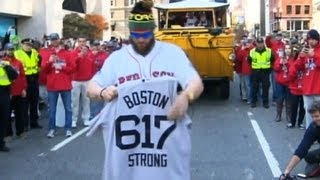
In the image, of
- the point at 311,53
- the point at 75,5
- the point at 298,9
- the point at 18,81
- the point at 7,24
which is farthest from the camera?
the point at 298,9

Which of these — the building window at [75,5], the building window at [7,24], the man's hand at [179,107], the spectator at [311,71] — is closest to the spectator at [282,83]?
the spectator at [311,71]

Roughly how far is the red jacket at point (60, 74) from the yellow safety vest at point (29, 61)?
102 cm

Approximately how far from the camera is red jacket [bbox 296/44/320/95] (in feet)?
34.7

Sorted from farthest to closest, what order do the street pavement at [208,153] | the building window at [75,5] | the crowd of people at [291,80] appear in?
the building window at [75,5] → the street pavement at [208,153] → the crowd of people at [291,80]

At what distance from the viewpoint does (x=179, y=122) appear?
4137mm

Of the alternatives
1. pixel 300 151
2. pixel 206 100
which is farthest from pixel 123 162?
pixel 206 100

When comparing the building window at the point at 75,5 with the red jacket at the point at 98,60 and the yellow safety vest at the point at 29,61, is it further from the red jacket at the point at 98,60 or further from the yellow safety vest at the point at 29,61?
the yellow safety vest at the point at 29,61

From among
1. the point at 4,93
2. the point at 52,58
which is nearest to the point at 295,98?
the point at 52,58

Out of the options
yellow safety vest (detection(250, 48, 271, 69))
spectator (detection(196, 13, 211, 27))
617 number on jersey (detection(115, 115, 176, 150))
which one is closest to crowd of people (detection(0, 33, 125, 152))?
yellow safety vest (detection(250, 48, 271, 69))

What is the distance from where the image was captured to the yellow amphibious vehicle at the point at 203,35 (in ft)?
58.6

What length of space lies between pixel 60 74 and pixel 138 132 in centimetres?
829

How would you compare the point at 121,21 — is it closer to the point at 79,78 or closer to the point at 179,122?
the point at 79,78

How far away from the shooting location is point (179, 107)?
3.94 meters

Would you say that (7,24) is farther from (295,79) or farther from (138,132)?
(138,132)
